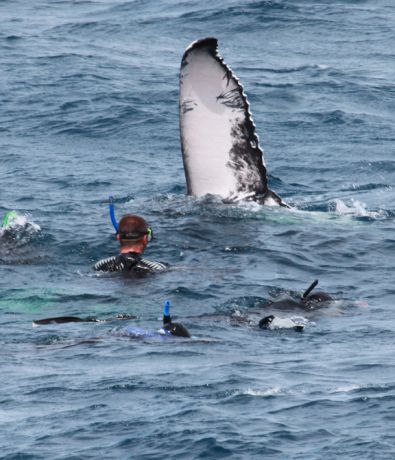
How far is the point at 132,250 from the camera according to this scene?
61.0 ft

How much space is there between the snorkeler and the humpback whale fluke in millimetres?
2702

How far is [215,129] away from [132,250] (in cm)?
326

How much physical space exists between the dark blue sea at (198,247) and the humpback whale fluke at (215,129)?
1.68 feet

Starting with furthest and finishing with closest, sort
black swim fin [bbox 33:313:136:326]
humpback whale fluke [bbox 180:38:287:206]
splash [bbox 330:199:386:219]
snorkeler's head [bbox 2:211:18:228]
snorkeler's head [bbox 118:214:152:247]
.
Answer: splash [bbox 330:199:386:219], humpback whale fluke [bbox 180:38:287:206], snorkeler's head [bbox 2:211:18:228], snorkeler's head [bbox 118:214:152:247], black swim fin [bbox 33:313:136:326]

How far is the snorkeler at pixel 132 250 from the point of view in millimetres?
18316

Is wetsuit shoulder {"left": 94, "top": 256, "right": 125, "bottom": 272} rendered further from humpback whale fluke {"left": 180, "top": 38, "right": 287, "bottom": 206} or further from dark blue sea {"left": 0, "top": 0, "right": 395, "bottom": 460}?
humpback whale fluke {"left": 180, "top": 38, "right": 287, "bottom": 206}

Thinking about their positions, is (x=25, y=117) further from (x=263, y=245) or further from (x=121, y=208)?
(x=263, y=245)

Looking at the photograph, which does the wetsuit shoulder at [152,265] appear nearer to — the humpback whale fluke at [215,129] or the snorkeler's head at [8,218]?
the snorkeler's head at [8,218]

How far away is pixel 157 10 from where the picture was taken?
43.6 meters

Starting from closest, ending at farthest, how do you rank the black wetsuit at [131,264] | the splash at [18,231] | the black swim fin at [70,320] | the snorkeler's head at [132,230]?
the black swim fin at [70,320] < the snorkeler's head at [132,230] < the black wetsuit at [131,264] < the splash at [18,231]

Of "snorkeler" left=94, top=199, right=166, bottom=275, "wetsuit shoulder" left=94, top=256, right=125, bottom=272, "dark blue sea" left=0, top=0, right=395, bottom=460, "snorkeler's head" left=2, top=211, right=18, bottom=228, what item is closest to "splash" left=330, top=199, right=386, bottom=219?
"dark blue sea" left=0, top=0, right=395, bottom=460

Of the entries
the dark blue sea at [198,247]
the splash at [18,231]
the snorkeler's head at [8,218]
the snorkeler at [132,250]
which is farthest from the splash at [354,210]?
the snorkeler's head at [8,218]

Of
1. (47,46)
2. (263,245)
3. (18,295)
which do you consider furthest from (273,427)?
(47,46)

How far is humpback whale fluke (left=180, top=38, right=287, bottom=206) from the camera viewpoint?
20719mm
